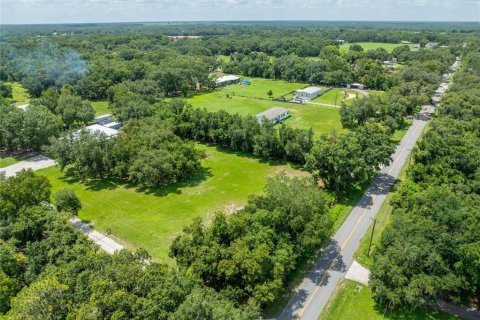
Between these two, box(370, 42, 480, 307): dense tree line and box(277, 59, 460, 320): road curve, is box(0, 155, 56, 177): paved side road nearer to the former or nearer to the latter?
box(277, 59, 460, 320): road curve

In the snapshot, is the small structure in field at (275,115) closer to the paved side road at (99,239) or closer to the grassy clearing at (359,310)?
the paved side road at (99,239)

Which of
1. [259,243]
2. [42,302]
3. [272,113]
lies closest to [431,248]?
[259,243]

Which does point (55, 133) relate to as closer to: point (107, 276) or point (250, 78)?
point (107, 276)

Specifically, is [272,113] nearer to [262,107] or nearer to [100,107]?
[262,107]

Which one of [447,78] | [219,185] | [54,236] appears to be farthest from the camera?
[447,78]

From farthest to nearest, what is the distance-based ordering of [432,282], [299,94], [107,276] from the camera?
[299,94]
[432,282]
[107,276]

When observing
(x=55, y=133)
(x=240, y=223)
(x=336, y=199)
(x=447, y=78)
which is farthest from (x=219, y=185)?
(x=447, y=78)

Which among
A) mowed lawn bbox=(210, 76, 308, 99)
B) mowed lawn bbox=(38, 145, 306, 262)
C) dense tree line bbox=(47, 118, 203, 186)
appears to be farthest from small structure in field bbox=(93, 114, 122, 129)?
mowed lawn bbox=(210, 76, 308, 99)
